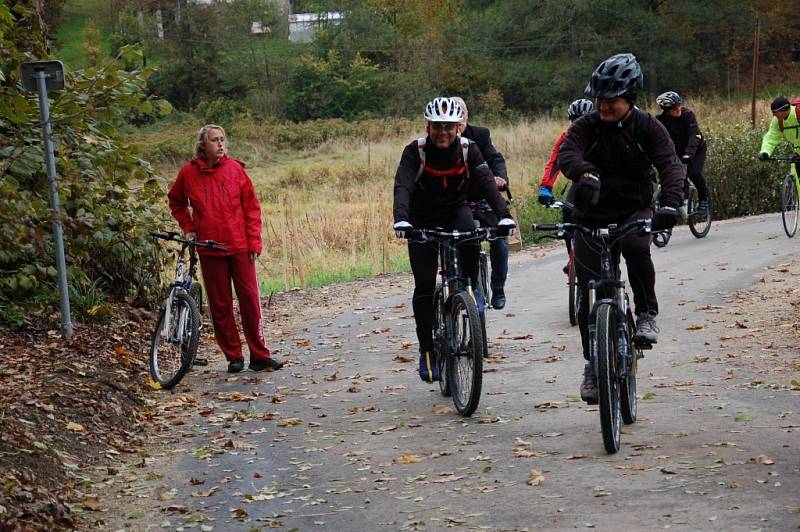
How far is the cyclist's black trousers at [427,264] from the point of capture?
8.93 metres

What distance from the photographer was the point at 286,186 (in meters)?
43.8

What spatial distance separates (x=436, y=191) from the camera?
29.2 feet

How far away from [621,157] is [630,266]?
0.65 meters

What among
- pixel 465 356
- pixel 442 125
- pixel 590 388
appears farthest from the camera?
pixel 442 125

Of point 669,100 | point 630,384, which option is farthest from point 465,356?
point 669,100

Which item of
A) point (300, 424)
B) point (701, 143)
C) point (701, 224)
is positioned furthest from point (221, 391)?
point (701, 224)

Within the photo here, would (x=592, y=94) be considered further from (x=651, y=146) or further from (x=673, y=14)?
(x=673, y=14)

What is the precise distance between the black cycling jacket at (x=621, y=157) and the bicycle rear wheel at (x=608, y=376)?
0.69m

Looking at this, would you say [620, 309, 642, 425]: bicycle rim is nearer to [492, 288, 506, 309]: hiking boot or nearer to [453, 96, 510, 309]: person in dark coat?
[453, 96, 510, 309]: person in dark coat

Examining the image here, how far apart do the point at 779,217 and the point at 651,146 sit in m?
16.7

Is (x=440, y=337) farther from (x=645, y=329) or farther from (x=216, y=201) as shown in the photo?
(x=216, y=201)

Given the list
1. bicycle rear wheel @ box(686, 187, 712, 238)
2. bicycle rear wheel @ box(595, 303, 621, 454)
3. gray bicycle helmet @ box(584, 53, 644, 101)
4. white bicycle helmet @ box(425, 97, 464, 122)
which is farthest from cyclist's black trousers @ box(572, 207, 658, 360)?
bicycle rear wheel @ box(686, 187, 712, 238)

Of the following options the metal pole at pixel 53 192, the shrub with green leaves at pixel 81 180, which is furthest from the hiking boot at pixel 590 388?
the metal pole at pixel 53 192

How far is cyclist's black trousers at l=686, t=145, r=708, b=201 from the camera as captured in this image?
18531mm
